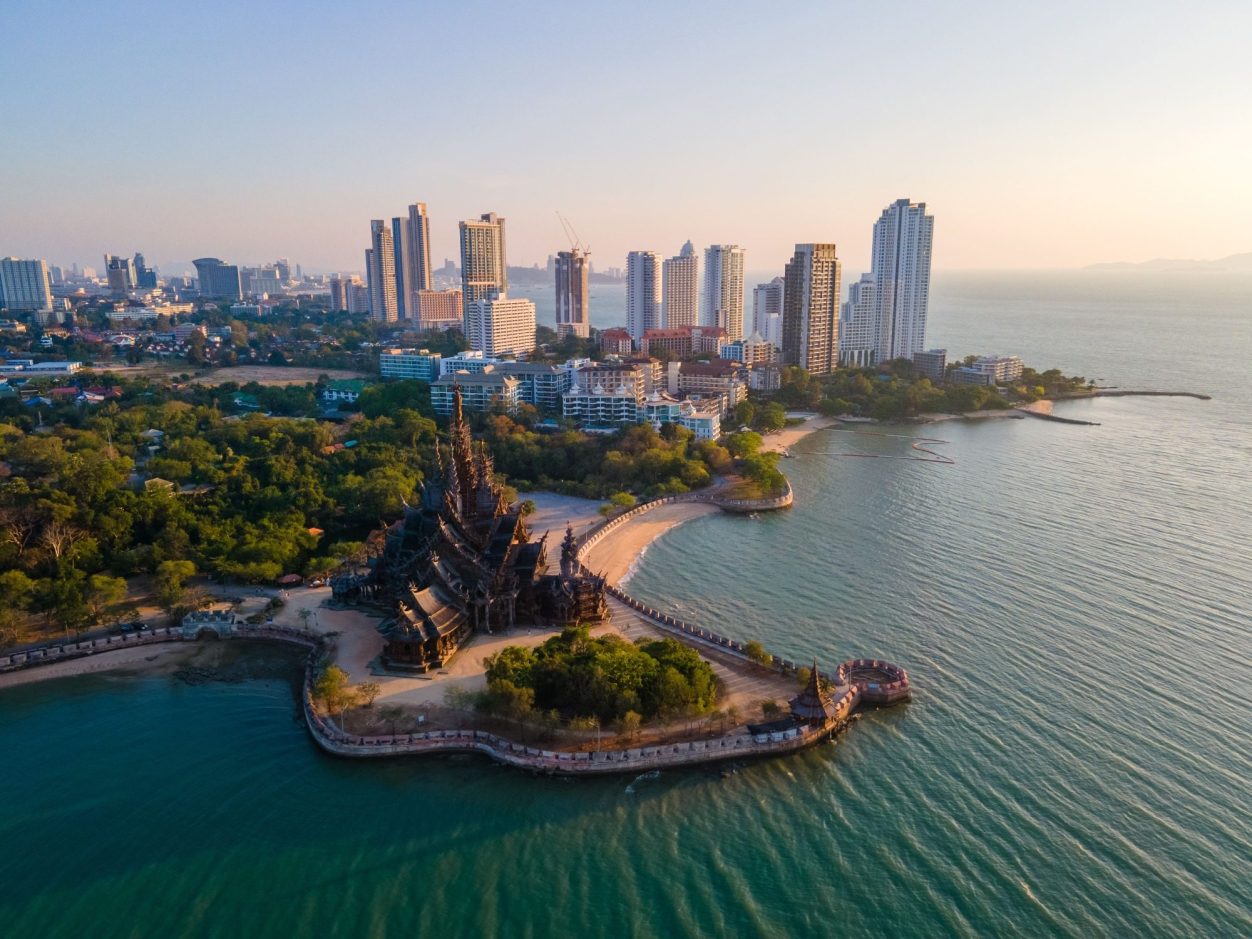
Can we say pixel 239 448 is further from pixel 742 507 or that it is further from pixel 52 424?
pixel 742 507

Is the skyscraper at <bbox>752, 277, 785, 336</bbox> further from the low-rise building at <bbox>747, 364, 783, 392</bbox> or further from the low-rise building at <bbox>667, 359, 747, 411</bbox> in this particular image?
the low-rise building at <bbox>667, 359, 747, 411</bbox>

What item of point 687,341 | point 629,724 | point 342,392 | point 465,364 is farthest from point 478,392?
point 629,724

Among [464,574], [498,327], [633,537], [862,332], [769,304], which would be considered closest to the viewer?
[464,574]

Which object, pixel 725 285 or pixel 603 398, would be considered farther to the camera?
pixel 725 285

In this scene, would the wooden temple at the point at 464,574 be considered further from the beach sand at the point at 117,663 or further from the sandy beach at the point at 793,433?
the sandy beach at the point at 793,433

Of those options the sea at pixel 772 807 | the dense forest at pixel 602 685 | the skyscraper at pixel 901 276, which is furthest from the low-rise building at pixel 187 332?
the dense forest at pixel 602 685

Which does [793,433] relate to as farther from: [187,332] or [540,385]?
[187,332]

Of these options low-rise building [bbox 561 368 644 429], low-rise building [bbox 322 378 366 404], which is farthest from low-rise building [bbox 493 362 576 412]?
low-rise building [bbox 322 378 366 404]
